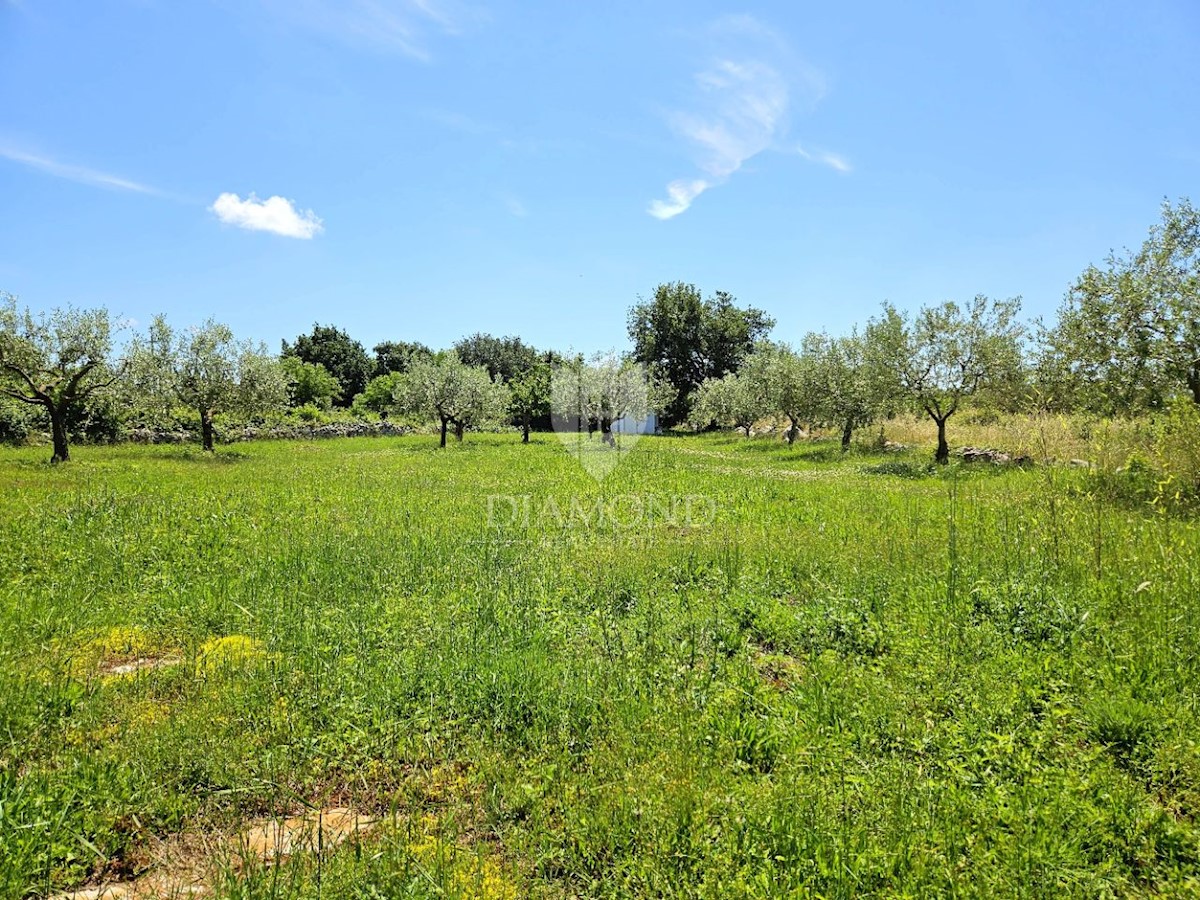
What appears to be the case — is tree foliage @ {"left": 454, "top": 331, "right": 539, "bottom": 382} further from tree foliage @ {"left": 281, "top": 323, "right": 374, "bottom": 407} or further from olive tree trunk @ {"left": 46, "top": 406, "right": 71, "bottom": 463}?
olive tree trunk @ {"left": 46, "top": 406, "right": 71, "bottom": 463}

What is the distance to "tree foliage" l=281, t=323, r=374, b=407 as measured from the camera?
83250 millimetres

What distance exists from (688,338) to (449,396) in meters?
39.9

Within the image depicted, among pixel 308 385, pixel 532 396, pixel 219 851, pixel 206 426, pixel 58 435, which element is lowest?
pixel 219 851

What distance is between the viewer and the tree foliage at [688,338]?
68188 mm

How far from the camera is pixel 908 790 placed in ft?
11.9

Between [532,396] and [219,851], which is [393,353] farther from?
[219,851]

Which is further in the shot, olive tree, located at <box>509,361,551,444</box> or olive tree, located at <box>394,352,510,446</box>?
olive tree, located at <box>509,361,551,444</box>

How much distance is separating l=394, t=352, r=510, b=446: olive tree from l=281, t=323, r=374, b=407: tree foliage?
52291mm

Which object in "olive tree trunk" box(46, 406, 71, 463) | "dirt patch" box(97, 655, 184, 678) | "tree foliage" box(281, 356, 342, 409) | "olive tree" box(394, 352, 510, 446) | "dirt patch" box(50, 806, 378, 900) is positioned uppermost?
"tree foliage" box(281, 356, 342, 409)

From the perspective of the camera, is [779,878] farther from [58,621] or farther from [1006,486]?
[1006,486]

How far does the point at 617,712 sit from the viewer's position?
458 centimetres

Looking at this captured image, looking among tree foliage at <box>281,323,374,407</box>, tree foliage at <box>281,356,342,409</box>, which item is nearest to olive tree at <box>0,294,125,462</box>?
tree foliage at <box>281,356,342,409</box>

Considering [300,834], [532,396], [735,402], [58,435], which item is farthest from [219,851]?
[735,402]

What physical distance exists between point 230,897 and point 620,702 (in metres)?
2.69
